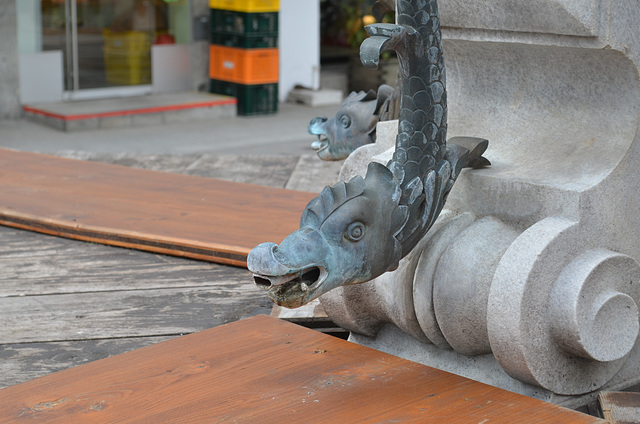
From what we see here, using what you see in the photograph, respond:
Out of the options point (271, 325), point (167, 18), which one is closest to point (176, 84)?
point (167, 18)

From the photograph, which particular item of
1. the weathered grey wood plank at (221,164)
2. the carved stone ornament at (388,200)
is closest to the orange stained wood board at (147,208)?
the weathered grey wood plank at (221,164)

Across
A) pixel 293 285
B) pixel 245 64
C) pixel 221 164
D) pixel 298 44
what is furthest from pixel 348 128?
pixel 298 44

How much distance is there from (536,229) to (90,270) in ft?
5.70

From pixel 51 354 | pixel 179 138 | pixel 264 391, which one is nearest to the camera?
pixel 264 391

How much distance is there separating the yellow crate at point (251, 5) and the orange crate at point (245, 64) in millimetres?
357

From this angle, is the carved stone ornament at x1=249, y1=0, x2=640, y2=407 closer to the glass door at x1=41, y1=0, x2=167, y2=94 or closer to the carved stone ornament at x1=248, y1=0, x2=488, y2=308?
the carved stone ornament at x1=248, y1=0, x2=488, y2=308

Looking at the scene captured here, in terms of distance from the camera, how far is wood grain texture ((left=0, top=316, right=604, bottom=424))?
6.14 feet

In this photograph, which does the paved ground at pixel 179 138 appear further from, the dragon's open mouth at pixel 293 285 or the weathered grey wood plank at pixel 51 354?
the dragon's open mouth at pixel 293 285

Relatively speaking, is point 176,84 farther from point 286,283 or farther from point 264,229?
point 286,283

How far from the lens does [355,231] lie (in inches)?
76.4

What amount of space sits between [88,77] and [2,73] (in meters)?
0.88

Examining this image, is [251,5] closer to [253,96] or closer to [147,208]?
[253,96]

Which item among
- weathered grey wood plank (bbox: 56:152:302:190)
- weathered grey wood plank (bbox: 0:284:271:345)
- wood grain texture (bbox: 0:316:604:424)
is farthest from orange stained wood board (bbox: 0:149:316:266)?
wood grain texture (bbox: 0:316:604:424)

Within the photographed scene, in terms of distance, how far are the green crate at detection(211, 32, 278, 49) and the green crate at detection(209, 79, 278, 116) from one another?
0.38 m
